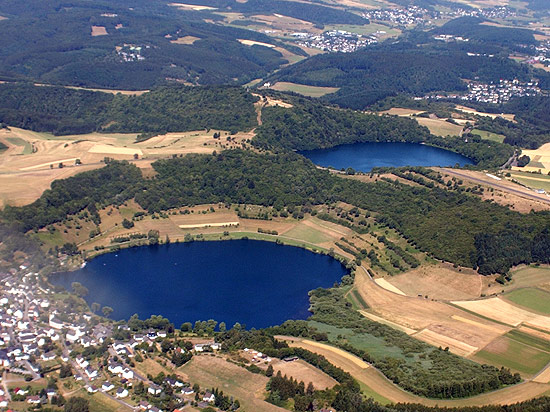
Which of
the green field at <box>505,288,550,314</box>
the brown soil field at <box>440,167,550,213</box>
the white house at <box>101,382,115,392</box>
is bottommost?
the green field at <box>505,288,550,314</box>

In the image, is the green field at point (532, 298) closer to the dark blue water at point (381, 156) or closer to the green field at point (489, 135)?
the dark blue water at point (381, 156)

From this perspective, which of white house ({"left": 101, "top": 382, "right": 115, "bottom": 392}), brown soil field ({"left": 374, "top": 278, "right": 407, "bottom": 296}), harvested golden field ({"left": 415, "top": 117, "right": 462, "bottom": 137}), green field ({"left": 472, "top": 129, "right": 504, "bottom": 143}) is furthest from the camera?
harvested golden field ({"left": 415, "top": 117, "right": 462, "bottom": 137})

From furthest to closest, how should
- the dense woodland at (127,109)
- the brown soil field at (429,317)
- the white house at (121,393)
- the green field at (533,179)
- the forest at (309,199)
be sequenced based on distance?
the dense woodland at (127,109), the green field at (533,179), the forest at (309,199), the brown soil field at (429,317), the white house at (121,393)

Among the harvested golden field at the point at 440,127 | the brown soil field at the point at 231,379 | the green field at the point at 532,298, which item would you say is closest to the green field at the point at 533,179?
the harvested golden field at the point at 440,127

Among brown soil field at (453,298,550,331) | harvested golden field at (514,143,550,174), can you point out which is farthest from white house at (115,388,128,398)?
harvested golden field at (514,143,550,174)

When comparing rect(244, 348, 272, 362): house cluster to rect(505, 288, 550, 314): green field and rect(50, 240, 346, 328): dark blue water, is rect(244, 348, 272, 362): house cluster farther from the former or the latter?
rect(505, 288, 550, 314): green field

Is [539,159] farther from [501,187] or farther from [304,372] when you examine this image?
[304,372]

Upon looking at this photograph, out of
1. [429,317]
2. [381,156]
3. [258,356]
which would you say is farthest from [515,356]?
[381,156]
